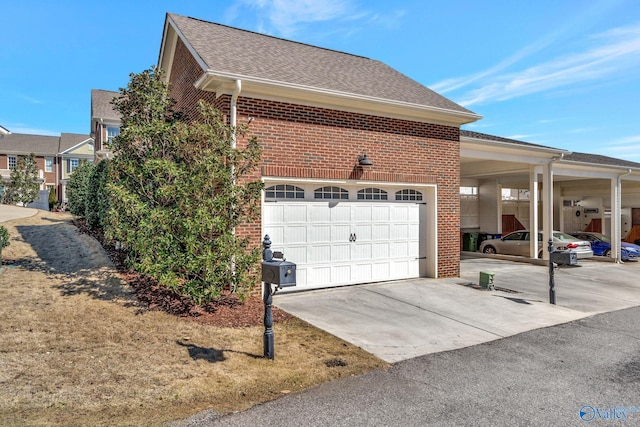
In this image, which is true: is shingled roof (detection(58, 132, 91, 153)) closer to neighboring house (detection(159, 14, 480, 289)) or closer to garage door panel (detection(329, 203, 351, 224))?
neighboring house (detection(159, 14, 480, 289))

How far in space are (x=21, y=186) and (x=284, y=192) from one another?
30828mm

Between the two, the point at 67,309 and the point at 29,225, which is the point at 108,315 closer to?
the point at 67,309

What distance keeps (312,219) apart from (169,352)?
474 cm

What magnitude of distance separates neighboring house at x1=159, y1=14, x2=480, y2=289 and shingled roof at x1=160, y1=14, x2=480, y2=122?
0.17 feet

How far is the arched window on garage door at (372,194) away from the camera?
10258 millimetres

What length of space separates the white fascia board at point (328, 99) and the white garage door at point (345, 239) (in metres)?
2.28

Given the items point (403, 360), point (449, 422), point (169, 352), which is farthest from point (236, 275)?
point (449, 422)

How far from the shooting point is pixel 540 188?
2503cm

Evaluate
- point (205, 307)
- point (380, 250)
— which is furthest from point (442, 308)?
point (205, 307)

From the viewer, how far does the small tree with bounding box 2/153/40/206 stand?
30.6 m

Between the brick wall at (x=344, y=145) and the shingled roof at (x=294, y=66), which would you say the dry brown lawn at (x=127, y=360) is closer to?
the brick wall at (x=344, y=145)

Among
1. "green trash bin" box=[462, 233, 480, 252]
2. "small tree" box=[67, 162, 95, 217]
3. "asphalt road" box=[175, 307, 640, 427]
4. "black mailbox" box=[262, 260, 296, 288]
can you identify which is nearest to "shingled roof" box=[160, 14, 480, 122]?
"black mailbox" box=[262, 260, 296, 288]

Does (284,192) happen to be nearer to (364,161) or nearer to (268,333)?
(364,161)

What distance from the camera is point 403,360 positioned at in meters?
5.61
